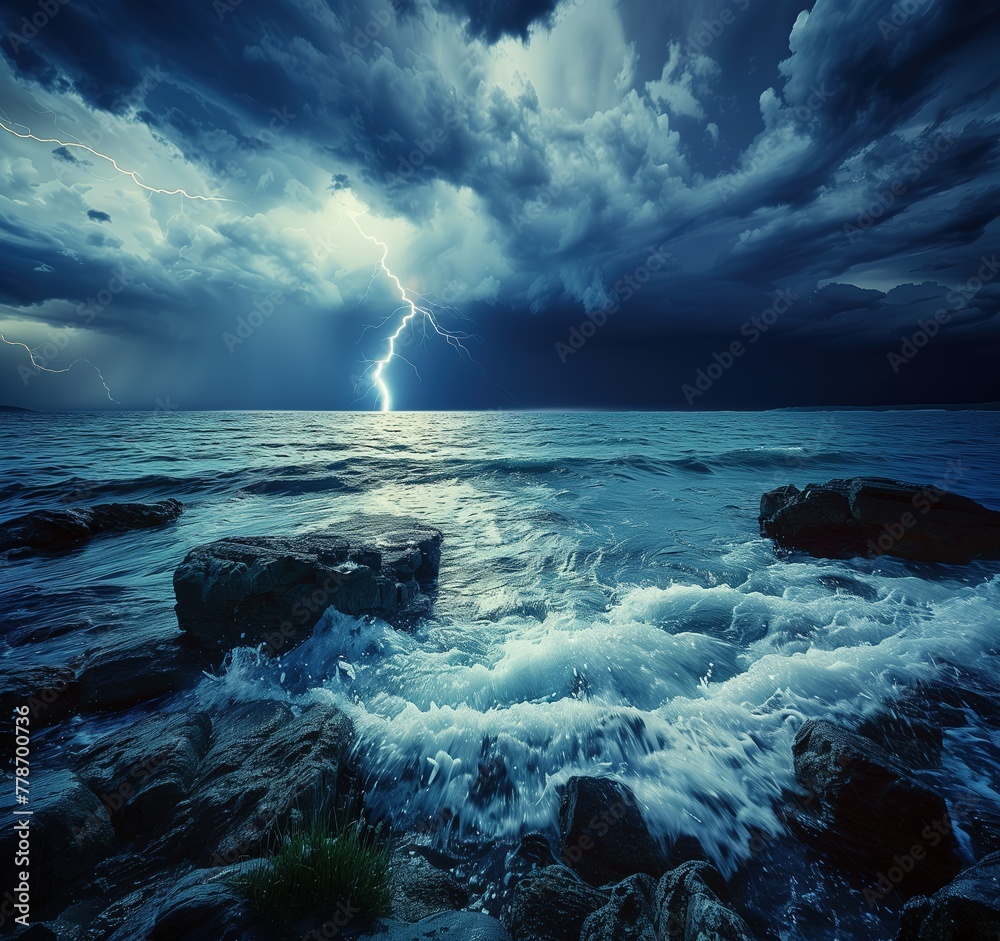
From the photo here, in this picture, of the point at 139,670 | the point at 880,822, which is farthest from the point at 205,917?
the point at 880,822

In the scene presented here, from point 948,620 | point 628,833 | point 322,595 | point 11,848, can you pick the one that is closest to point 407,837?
point 628,833

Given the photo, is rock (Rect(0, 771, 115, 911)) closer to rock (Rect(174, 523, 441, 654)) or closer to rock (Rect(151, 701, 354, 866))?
rock (Rect(151, 701, 354, 866))

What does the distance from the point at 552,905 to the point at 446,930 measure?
0.76 meters

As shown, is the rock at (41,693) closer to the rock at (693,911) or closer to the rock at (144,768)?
the rock at (144,768)

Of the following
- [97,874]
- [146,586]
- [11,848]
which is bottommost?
[146,586]

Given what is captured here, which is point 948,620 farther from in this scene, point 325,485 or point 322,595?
point 325,485

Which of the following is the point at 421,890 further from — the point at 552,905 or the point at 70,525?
the point at 70,525

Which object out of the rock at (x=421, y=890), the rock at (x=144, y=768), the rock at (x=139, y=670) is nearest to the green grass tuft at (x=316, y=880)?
the rock at (x=421, y=890)

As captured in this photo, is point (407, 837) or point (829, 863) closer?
point (829, 863)

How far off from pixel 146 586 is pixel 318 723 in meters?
8.15

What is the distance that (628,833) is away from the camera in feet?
11.5

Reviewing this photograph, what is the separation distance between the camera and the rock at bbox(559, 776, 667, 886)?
337 centimetres

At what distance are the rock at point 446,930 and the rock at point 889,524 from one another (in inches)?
513

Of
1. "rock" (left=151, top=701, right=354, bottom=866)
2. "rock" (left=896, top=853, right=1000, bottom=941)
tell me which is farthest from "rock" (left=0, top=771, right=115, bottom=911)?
"rock" (left=896, top=853, right=1000, bottom=941)
